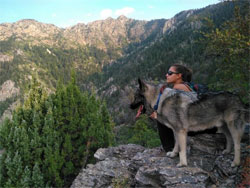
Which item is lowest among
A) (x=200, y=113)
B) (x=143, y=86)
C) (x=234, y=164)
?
(x=234, y=164)

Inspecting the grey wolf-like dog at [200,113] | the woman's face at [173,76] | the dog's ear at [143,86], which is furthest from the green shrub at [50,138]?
the grey wolf-like dog at [200,113]

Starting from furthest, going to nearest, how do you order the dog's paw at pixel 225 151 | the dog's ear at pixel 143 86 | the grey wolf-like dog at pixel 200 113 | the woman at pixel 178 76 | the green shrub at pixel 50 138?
1. the green shrub at pixel 50 138
2. the dog's paw at pixel 225 151
3. the woman at pixel 178 76
4. the dog's ear at pixel 143 86
5. the grey wolf-like dog at pixel 200 113

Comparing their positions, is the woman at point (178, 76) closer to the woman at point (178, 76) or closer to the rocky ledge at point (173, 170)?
the woman at point (178, 76)

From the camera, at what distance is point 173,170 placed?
212 inches

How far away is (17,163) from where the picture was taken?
1123cm

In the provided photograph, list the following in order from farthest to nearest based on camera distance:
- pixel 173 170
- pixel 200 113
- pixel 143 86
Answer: pixel 143 86, pixel 173 170, pixel 200 113

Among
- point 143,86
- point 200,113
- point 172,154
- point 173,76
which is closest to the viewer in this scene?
point 200,113

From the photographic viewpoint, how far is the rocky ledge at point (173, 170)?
203 inches

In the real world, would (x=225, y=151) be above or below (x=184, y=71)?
below

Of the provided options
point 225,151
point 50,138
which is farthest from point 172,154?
point 50,138

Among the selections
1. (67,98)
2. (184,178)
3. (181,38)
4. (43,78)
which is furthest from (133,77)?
(184,178)

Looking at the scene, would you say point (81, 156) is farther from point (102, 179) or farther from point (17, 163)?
point (102, 179)

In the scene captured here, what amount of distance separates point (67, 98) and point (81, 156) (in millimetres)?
3995

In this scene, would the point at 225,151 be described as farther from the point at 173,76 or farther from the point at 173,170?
the point at 173,76
